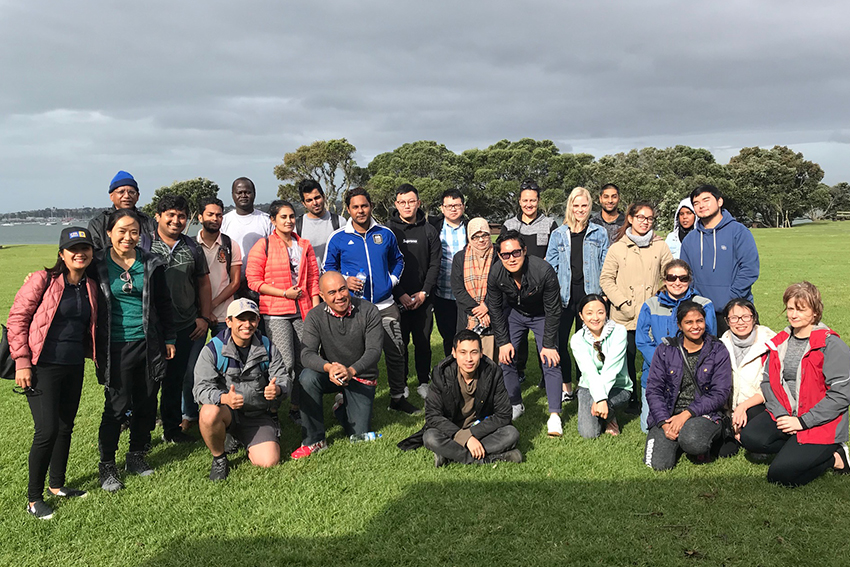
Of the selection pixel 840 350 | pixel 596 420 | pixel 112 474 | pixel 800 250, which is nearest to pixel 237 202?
pixel 112 474

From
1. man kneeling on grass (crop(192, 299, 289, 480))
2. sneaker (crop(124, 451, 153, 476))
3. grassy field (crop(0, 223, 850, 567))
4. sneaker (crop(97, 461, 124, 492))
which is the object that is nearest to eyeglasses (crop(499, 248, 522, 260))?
grassy field (crop(0, 223, 850, 567))

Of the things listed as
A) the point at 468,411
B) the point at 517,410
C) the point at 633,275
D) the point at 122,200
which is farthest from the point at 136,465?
the point at 633,275

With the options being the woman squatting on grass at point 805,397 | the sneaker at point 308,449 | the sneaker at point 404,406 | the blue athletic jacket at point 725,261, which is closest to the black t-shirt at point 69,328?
the sneaker at point 308,449

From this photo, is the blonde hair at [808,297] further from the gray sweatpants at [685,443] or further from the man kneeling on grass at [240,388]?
the man kneeling on grass at [240,388]

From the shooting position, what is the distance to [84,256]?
431 centimetres

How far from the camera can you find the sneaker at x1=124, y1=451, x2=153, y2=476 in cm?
511

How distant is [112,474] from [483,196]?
53503 millimetres

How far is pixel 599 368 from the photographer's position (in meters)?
5.92

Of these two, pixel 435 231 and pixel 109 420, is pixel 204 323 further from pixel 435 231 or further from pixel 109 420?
pixel 435 231

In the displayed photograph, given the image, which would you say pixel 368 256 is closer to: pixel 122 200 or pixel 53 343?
pixel 122 200

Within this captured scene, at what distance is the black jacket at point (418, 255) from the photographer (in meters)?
7.02

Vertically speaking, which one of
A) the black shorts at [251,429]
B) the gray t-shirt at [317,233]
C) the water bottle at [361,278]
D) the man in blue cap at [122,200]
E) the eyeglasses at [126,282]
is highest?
the man in blue cap at [122,200]

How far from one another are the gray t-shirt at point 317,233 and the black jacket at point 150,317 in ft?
7.10

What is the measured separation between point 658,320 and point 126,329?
16.0 ft
